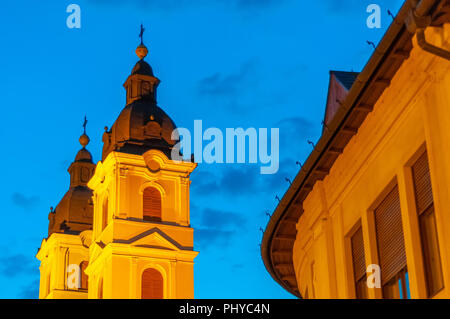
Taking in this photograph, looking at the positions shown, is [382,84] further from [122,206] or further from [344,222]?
[122,206]

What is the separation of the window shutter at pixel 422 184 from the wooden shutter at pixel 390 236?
895 mm

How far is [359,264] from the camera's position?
20.7 m

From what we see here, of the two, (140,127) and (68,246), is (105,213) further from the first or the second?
(68,246)

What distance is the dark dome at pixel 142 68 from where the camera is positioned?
200ft

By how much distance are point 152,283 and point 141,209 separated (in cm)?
436

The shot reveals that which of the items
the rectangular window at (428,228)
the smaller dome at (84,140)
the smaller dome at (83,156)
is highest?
the smaller dome at (84,140)

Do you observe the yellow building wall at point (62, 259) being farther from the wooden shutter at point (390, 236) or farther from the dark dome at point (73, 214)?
the wooden shutter at point (390, 236)

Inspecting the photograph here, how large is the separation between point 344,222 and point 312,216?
2201 mm

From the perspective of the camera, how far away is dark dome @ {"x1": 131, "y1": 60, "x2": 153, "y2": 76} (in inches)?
2403

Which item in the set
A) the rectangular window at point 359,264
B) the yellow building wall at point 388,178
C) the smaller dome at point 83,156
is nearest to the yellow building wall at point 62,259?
the smaller dome at point 83,156

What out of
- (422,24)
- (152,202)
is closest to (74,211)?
(152,202)
